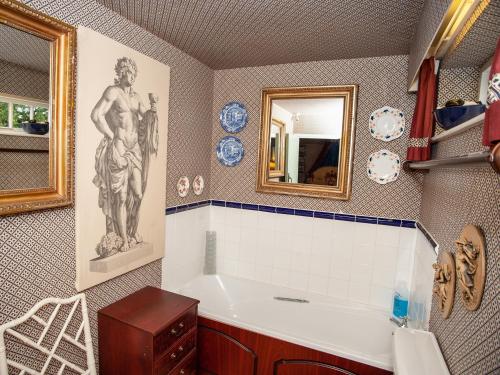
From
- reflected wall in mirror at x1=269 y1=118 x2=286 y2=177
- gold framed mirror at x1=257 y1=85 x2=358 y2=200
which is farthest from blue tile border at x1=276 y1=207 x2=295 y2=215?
reflected wall in mirror at x1=269 y1=118 x2=286 y2=177

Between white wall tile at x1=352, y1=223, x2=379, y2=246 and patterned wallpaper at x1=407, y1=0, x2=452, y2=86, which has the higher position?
patterned wallpaper at x1=407, y1=0, x2=452, y2=86

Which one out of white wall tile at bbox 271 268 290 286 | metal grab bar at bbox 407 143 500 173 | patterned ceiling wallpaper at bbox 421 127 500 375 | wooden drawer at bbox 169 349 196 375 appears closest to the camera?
metal grab bar at bbox 407 143 500 173

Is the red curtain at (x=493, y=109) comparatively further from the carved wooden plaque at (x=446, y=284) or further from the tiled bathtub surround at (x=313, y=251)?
the tiled bathtub surround at (x=313, y=251)

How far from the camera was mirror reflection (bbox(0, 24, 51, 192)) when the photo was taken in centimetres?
125

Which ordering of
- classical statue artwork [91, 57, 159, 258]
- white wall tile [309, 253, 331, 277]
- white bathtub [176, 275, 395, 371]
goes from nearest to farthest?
1. classical statue artwork [91, 57, 159, 258]
2. white bathtub [176, 275, 395, 371]
3. white wall tile [309, 253, 331, 277]

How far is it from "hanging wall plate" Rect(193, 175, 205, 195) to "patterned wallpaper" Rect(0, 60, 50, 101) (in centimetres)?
138

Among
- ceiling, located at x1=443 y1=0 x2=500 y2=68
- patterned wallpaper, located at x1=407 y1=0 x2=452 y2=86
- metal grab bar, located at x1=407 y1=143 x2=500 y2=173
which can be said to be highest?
patterned wallpaper, located at x1=407 y1=0 x2=452 y2=86

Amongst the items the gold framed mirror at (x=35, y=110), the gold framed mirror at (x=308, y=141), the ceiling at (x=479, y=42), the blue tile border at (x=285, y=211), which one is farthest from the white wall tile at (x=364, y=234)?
the gold framed mirror at (x=35, y=110)

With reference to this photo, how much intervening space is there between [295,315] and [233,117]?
1.80 metres

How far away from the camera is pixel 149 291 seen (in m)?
2.07

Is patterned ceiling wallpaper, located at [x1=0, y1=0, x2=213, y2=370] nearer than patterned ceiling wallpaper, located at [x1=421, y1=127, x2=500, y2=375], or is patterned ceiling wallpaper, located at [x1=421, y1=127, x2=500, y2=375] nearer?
patterned ceiling wallpaper, located at [x1=421, y1=127, x2=500, y2=375]

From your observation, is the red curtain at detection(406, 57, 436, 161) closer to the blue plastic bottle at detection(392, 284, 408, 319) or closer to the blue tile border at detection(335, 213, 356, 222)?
the blue tile border at detection(335, 213, 356, 222)

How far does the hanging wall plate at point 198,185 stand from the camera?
2641mm

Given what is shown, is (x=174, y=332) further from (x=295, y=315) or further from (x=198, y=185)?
(x=198, y=185)
